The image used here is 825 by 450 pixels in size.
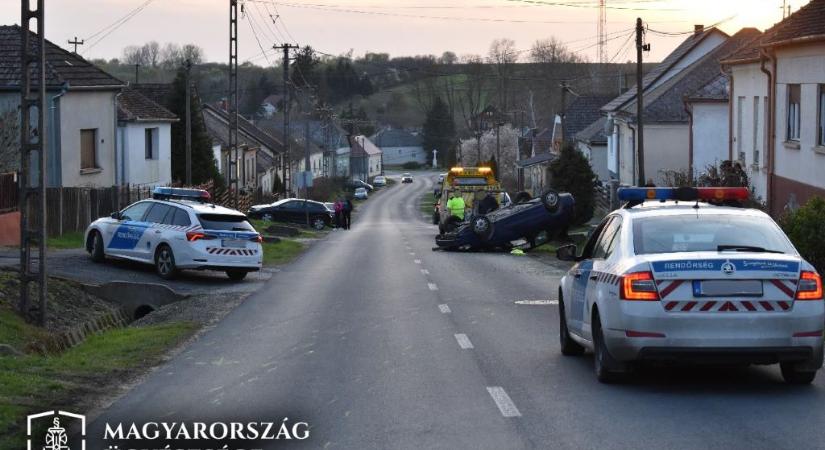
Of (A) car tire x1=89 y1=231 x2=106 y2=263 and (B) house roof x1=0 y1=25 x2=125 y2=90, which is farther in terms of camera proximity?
(B) house roof x1=0 y1=25 x2=125 y2=90

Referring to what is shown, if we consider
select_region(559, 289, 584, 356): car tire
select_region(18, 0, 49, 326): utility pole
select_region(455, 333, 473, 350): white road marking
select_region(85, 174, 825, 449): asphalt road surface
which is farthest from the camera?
select_region(18, 0, 49, 326): utility pole

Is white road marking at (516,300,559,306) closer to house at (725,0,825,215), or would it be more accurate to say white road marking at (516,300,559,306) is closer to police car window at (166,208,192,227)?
police car window at (166,208,192,227)

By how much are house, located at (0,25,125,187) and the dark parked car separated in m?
21.8

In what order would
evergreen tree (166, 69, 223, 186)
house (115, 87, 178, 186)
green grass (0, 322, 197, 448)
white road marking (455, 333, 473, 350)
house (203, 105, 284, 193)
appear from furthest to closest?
house (203, 105, 284, 193) → evergreen tree (166, 69, 223, 186) → house (115, 87, 178, 186) → white road marking (455, 333, 473, 350) → green grass (0, 322, 197, 448)

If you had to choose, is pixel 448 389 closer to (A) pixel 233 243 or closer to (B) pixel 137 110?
(A) pixel 233 243

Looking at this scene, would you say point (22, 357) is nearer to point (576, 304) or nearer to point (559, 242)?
point (576, 304)

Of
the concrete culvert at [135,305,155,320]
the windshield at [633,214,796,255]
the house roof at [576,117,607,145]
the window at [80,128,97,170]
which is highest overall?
the house roof at [576,117,607,145]

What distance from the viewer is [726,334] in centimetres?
1002

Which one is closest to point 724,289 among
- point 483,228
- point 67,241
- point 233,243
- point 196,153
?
point 233,243

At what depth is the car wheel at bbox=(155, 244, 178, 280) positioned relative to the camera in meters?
24.8

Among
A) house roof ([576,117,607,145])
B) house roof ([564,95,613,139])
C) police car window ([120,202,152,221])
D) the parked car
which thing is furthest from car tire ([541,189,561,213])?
the parked car

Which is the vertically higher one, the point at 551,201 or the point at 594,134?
the point at 594,134

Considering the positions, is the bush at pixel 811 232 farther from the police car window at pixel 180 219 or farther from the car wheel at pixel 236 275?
the police car window at pixel 180 219

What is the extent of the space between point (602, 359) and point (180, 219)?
15.7 meters
